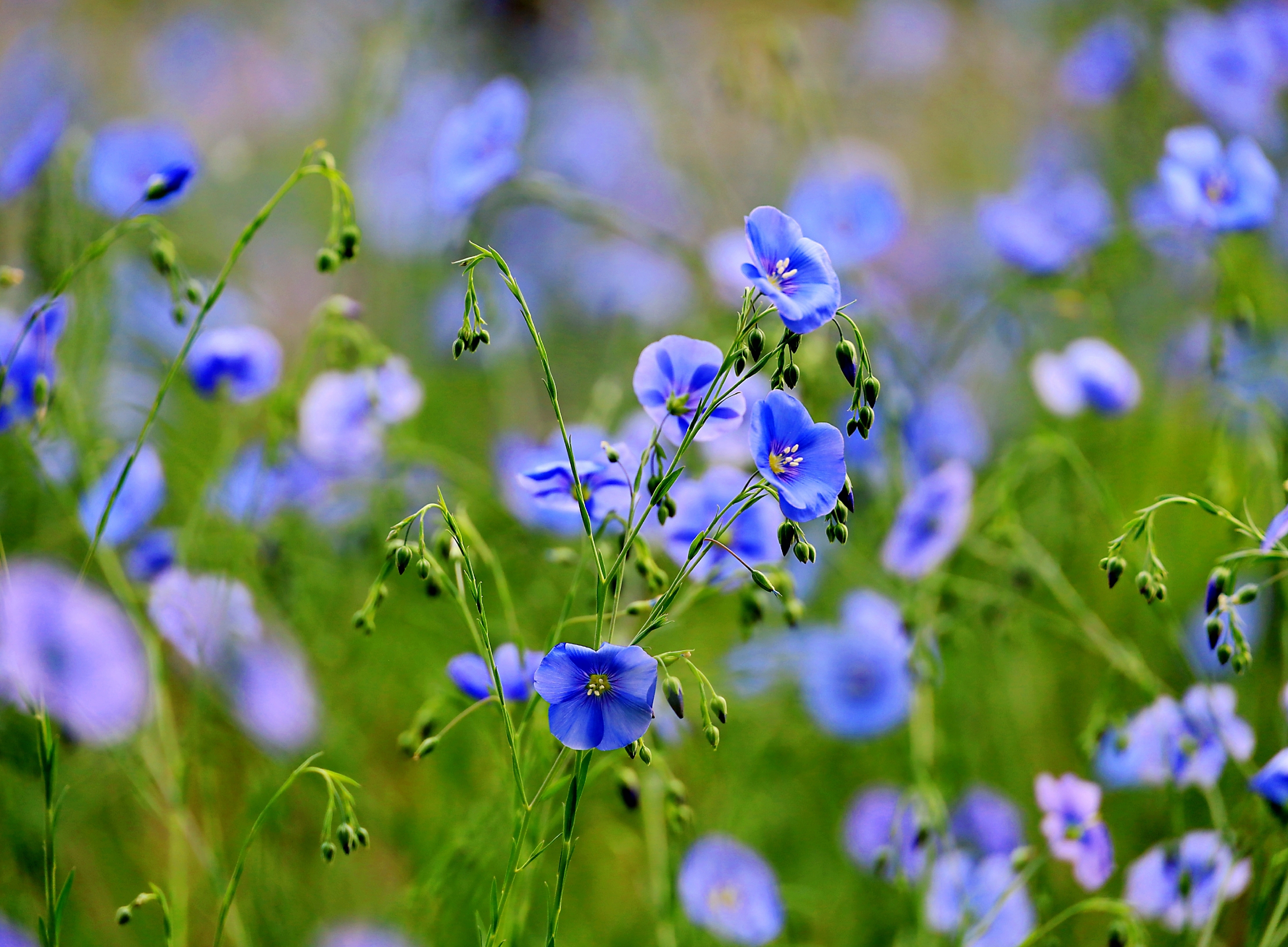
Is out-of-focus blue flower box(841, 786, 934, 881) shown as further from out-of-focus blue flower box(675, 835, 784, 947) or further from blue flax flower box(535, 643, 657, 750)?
blue flax flower box(535, 643, 657, 750)

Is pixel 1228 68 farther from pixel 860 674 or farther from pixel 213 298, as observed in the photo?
pixel 213 298

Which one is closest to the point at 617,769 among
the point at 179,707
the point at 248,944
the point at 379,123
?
the point at 248,944

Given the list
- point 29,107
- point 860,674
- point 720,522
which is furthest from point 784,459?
point 29,107

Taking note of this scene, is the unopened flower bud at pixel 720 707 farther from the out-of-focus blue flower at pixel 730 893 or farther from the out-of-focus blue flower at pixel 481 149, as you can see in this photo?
the out-of-focus blue flower at pixel 481 149

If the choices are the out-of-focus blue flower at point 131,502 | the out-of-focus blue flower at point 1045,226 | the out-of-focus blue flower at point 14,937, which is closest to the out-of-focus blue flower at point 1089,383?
the out-of-focus blue flower at point 1045,226

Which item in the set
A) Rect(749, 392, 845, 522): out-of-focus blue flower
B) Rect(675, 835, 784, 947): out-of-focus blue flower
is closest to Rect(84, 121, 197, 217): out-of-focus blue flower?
Rect(749, 392, 845, 522): out-of-focus blue flower

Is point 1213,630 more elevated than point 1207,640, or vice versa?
point 1207,640
